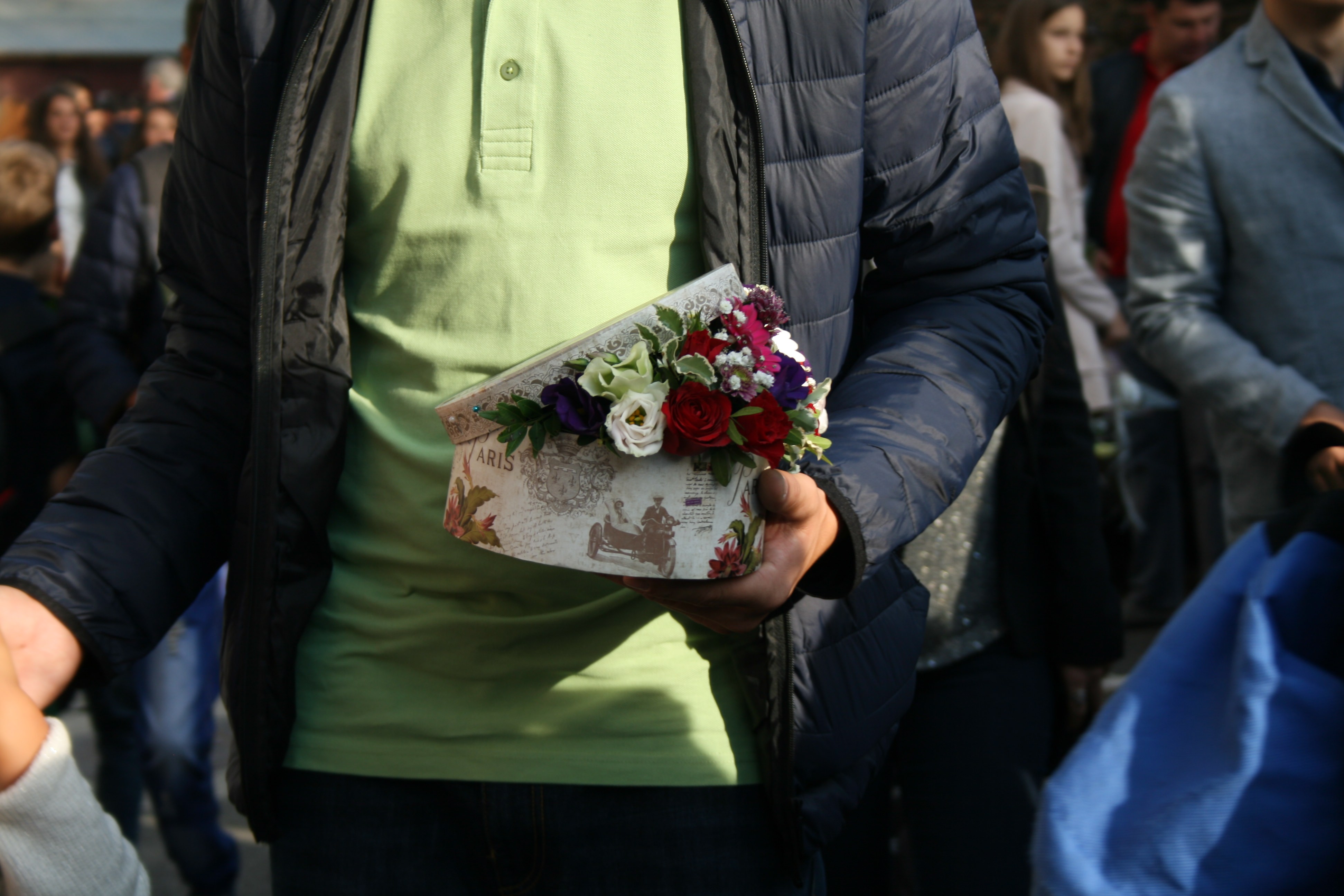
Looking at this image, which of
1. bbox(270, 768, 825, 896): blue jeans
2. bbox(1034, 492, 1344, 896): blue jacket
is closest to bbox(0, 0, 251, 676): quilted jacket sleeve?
bbox(270, 768, 825, 896): blue jeans

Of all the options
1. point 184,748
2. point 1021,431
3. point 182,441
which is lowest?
point 184,748

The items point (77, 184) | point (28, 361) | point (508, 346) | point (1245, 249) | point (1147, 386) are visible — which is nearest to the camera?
point (508, 346)

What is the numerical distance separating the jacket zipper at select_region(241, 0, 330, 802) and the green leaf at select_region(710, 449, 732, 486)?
0.52m

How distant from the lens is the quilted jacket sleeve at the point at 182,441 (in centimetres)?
137

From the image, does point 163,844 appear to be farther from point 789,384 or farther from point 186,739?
point 789,384

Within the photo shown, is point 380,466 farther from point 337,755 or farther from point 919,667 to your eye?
point 919,667

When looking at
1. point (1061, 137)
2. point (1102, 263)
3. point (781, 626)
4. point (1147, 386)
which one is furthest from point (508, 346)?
point (1102, 263)

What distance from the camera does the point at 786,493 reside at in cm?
121

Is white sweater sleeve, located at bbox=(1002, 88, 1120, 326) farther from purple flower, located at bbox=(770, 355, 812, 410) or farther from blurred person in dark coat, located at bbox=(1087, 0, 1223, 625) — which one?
purple flower, located at bbox=(770, 355, 812, 410)

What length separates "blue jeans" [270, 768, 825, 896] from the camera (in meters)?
1.41

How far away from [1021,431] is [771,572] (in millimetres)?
1405

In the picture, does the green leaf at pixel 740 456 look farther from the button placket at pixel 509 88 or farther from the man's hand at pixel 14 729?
the man's hand at pixel 14 729

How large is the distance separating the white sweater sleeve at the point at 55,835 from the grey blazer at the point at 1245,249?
223 cm

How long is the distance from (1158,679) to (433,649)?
2.46 feet
